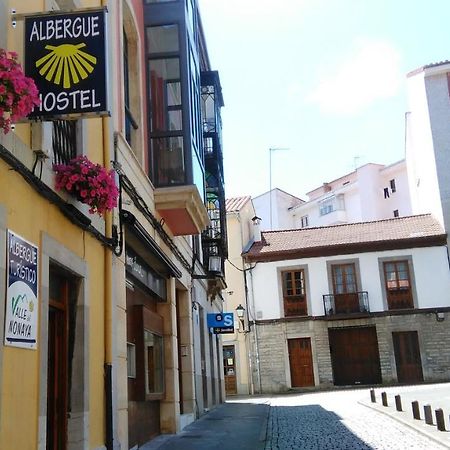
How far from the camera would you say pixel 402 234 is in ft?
99.2

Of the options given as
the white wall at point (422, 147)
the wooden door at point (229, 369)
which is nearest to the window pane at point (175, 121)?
the wooden door at point (229, 369)

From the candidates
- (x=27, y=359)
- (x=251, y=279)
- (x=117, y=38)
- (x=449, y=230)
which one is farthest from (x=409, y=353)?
(x=27, y=359)

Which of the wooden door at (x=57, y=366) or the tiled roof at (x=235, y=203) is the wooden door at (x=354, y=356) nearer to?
the tiled roof at (x=235, y=203)

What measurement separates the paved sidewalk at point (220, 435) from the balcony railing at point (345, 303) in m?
14.8

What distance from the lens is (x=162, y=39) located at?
11367 millimetres

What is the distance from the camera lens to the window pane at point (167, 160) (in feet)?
36.1

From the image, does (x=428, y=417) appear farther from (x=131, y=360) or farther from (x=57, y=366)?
(x=57, y=366)

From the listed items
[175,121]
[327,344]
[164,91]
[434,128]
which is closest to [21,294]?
[175,121]

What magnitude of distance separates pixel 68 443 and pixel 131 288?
11.6 ft

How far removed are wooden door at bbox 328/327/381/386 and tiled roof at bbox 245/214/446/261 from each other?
154 inches

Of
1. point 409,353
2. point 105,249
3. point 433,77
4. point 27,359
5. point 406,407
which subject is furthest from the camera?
point 433,77

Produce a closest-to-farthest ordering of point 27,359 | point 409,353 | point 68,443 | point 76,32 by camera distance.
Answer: point 27,359, point 76,32, point 68,443, point 409,353

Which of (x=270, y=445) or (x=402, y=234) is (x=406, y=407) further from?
(x=402, y=234)

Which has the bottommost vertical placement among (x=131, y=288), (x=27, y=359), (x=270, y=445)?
(x=270, y=445)
